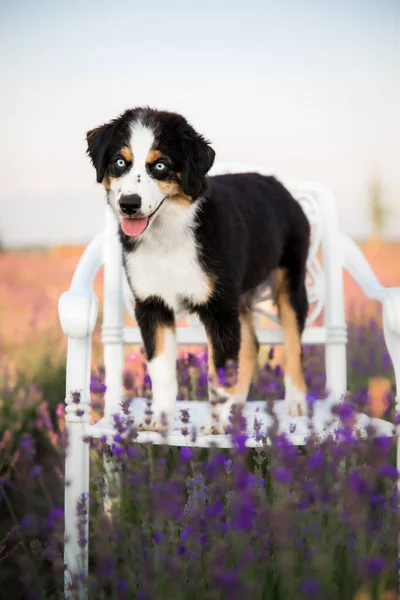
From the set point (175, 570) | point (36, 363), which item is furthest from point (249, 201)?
point (36, 363)

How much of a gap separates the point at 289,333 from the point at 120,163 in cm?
105

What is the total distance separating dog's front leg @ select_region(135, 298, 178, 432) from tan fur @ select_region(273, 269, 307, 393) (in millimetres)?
563

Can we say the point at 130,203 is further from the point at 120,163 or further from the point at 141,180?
the point at 120,163

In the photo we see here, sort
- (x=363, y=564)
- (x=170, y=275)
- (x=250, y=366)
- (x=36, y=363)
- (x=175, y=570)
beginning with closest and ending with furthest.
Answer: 1. (x=363, y=564)
2. (x=175, y=570)
3. (x=170, y=275)
4. (x=250, y=366)
5. (x=36, y=363)

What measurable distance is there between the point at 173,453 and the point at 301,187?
138cm

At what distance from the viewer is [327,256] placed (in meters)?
3.28

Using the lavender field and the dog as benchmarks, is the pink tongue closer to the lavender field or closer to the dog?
the dog

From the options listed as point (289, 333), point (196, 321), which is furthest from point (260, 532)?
point (196, 321)

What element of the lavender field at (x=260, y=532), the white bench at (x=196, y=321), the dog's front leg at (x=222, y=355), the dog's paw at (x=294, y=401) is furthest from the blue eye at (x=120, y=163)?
the dog's paw at (x=294, y=401)

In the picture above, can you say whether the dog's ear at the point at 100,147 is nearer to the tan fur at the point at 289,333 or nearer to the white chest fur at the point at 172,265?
the white chest fur at the point at 172,265

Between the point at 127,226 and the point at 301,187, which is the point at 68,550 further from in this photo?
the point at 301,187

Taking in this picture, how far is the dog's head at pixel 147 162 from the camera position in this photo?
2.27 meters

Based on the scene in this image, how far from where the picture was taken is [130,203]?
222 cm

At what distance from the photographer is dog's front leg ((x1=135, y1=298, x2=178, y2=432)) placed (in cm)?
255
